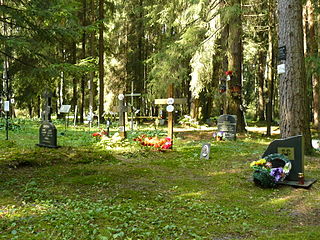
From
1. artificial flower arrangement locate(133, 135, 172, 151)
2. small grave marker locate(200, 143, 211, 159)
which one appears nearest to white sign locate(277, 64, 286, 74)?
small grave marker locate(200, 143, 211, 159)

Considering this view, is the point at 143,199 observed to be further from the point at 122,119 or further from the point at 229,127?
the point at 229,127

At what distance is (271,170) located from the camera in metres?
5.96

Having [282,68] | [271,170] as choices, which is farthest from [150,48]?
[271,170]

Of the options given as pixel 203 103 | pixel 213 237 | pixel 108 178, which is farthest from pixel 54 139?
pixel 203 103

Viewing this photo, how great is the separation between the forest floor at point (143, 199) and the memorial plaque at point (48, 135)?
0.37m

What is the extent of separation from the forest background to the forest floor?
7.17ft

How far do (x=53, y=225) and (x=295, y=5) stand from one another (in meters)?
6.99

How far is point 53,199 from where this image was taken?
4988 millimetres

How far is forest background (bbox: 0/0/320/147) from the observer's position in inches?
260

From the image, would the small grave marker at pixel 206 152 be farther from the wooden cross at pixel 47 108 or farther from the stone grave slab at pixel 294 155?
the wooden cross at pixel 47 108

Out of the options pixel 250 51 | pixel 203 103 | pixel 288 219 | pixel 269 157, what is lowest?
pixel 288 219

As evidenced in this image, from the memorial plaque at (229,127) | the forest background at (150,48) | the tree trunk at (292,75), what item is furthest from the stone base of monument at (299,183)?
the memorial plaque at (229,127)

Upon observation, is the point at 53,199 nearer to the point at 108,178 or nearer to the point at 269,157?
the point at 108,178

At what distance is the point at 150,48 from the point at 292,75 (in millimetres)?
21131
